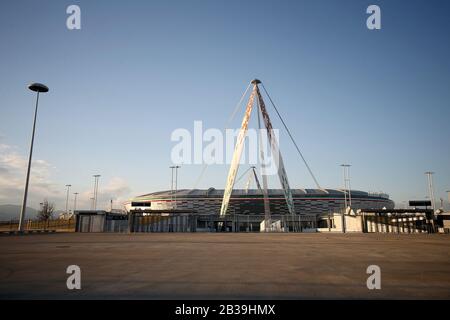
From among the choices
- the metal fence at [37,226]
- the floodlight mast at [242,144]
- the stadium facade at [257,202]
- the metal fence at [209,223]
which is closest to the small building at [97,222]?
the metal fence at [37,226]

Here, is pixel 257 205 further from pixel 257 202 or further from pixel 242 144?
pixel 242 144

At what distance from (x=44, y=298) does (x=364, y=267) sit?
10.1m

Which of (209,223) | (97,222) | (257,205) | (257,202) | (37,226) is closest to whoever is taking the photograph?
(97,222)

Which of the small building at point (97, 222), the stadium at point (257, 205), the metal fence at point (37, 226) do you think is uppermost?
the stadium at point (257, 205)

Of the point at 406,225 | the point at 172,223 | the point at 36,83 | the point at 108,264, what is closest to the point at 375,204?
Answer: the point at 406,225

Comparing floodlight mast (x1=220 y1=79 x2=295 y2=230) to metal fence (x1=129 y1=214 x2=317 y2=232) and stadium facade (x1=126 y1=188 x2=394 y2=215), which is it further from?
stadium facade (x1=126 y1=188 x2=394 y2=215)

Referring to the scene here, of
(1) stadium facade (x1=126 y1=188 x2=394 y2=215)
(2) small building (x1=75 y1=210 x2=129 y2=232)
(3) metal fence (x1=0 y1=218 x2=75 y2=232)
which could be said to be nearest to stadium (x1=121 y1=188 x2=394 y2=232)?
(1) stadium facade (x1=126 y1=188 x2=394 y2=215)

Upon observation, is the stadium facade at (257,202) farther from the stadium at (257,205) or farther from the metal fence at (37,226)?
the metal fence at (37,226)

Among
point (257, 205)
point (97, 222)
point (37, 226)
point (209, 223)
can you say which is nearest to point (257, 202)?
point (257, 205)

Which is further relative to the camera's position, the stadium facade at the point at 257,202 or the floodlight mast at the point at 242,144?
the stadium facade at the point at 257,202

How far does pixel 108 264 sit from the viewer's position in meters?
12.0

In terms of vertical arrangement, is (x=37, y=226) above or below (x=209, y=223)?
below

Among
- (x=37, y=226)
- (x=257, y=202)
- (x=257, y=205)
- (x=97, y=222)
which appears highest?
(x=257, y=202)
